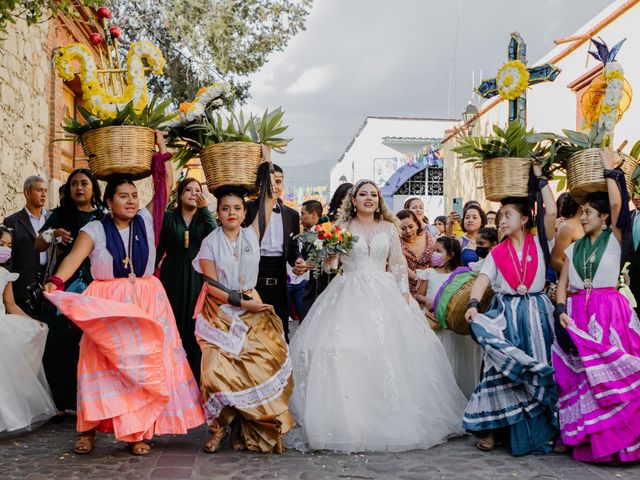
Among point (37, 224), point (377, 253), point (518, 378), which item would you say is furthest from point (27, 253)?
point (518, 378)

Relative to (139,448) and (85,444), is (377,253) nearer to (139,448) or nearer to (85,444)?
(139,448)

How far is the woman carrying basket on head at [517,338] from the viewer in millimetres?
5484

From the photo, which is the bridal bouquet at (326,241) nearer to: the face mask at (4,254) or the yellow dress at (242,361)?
the yellow dress at (242,361)

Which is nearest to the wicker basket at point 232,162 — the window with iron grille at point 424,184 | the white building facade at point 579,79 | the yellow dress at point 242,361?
the yellow dress at point 242,361

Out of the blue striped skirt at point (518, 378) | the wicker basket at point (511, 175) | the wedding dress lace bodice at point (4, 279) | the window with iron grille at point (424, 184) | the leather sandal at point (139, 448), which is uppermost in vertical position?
the window with iron grille at point (424, 184)

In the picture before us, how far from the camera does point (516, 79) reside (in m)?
6.27

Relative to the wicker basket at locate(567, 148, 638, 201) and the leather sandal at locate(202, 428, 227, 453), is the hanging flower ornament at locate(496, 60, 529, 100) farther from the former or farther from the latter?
the leather sandal at locate(202, 428, 227, 453)

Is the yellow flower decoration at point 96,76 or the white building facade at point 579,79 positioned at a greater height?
the white building facade at point 579,79

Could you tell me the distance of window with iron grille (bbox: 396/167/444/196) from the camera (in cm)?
3583

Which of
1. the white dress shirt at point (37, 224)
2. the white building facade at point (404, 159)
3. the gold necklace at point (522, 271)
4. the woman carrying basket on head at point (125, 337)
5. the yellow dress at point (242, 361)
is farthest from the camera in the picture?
the white building facade at point (404, 159)

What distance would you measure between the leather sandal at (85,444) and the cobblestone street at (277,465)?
2.0 inches

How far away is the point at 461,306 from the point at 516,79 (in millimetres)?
2099

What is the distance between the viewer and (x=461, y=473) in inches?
196

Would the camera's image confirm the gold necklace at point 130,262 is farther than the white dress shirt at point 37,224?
No
